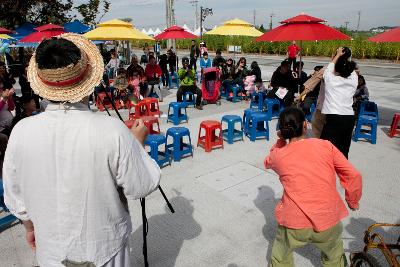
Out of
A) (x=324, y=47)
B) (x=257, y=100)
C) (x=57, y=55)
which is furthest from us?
(x=324, y=47)

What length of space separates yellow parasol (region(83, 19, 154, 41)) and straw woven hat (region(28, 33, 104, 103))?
7.62m

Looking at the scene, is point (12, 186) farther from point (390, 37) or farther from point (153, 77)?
point (153, 77)

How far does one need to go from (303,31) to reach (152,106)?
425 cm

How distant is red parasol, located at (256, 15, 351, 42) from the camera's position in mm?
6375

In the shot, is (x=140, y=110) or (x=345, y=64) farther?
(x=140, y=110)

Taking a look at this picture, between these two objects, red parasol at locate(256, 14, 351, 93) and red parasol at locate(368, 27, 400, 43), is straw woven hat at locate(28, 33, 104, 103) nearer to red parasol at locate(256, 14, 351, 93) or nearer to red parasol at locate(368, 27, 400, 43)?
red parasol at locate(368, 27, 400, 43)

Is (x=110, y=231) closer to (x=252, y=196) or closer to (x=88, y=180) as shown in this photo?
(x=88, y=180)

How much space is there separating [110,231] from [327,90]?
378 centimetres

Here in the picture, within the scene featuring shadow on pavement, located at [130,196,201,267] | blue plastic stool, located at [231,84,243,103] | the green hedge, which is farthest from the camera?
the green hedge

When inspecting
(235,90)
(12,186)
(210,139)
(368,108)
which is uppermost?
(12,186)

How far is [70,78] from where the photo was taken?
4.47 feet

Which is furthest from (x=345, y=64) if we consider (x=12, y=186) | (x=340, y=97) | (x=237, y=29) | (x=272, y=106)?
(x=237, y=29)

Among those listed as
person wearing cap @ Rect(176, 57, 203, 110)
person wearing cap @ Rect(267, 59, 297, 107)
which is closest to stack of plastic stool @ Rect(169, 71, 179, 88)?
person wearing cap @ Rect(176, 57, 203, 110)

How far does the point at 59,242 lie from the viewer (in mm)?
1483
